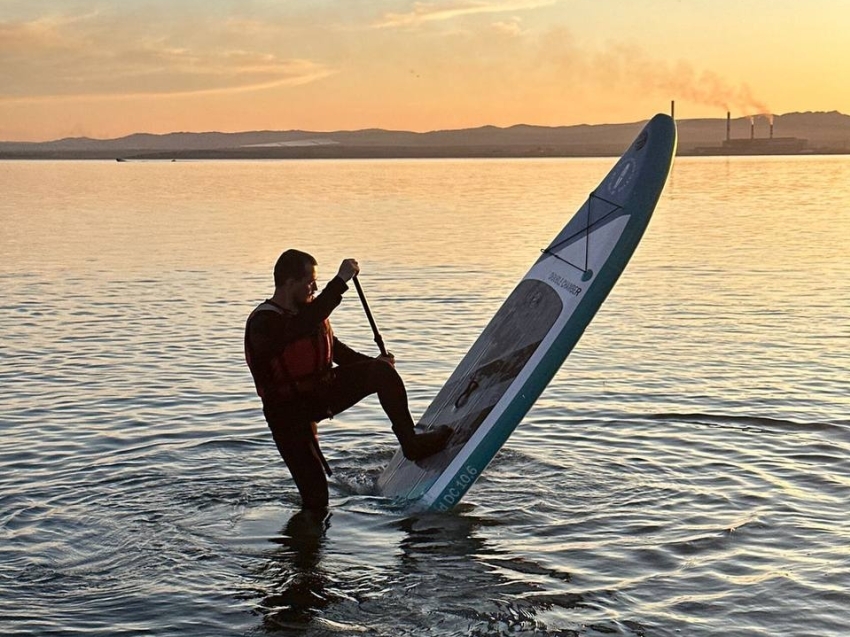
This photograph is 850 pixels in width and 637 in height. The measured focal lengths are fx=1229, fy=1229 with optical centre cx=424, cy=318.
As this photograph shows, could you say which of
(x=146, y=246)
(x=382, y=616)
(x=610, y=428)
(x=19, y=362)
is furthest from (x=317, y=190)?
(x=382, y=616)

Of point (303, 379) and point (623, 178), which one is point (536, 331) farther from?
point (303, 379)

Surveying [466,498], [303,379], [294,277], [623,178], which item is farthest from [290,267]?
[623,178]

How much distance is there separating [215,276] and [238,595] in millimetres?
17189

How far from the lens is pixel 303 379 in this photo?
8273mm

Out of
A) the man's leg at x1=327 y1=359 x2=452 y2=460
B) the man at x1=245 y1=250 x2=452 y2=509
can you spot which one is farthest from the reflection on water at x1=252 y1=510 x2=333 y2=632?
the man's leg at x1=327 y1=359 x2=452 y2=460

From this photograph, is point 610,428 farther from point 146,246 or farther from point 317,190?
point 317,190

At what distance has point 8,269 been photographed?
83.6ft

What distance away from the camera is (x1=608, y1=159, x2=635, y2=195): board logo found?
933 centimetres

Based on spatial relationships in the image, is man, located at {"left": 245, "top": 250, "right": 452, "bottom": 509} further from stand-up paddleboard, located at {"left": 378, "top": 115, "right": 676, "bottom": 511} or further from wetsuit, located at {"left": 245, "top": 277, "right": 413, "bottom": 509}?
stand-up paddleboard, located at {"left": 378, "top": 115, "right": 676, "bottom": 511}

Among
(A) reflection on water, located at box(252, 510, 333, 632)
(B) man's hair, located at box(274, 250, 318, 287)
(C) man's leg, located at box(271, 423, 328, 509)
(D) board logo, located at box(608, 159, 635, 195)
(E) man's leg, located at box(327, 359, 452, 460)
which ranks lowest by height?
(A) reflection on water, located at box(252, 510, 333, 632)

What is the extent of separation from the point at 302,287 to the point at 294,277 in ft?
0.29

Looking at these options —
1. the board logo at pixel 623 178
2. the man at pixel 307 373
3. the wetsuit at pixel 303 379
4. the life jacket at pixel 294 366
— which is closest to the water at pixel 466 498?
the man at pixel 307 373

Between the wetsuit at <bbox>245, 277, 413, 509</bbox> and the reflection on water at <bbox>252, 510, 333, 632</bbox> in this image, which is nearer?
the reflection on water at <bbox>252, 510, 333, 632</bbox>

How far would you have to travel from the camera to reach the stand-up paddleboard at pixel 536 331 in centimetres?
855
